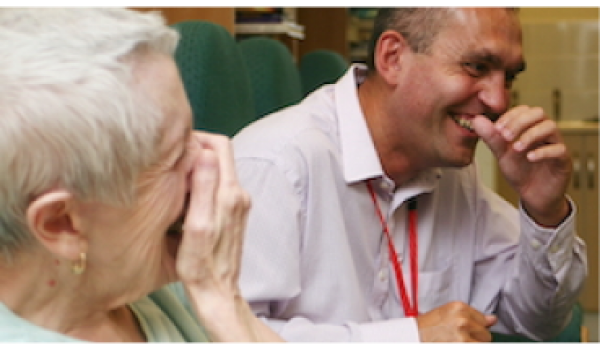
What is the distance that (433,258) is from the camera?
161 cm

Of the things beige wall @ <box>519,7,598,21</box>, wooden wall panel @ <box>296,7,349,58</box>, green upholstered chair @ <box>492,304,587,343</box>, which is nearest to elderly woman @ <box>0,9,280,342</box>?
green upholstered chair @ <box>492,304,587,343</box>

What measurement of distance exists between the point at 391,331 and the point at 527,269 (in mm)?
411

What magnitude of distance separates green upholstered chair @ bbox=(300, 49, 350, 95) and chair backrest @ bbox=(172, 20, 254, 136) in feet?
5.56

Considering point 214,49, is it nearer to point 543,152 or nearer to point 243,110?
point 243,110

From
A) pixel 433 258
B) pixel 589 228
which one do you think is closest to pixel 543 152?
pixel 433 258

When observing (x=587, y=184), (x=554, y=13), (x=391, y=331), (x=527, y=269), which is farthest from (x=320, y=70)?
(x=554, y=13)

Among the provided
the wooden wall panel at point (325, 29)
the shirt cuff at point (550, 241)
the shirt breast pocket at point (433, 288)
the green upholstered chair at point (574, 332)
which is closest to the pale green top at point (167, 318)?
the shirt breast pocket at point (433, 288)

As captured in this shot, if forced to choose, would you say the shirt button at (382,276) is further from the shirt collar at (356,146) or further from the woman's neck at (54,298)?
the woman's neck at (54,298)

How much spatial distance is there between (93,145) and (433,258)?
993 mm

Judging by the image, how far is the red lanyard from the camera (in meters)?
1.50

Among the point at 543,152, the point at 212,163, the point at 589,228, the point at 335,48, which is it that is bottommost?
the point at 589,228

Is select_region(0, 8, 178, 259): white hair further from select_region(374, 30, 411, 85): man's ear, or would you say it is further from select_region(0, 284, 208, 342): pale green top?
select_region(374, 30, 411, 85): man's ear

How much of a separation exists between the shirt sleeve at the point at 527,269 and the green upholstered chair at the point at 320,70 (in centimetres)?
166

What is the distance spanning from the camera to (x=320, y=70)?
3344mm
